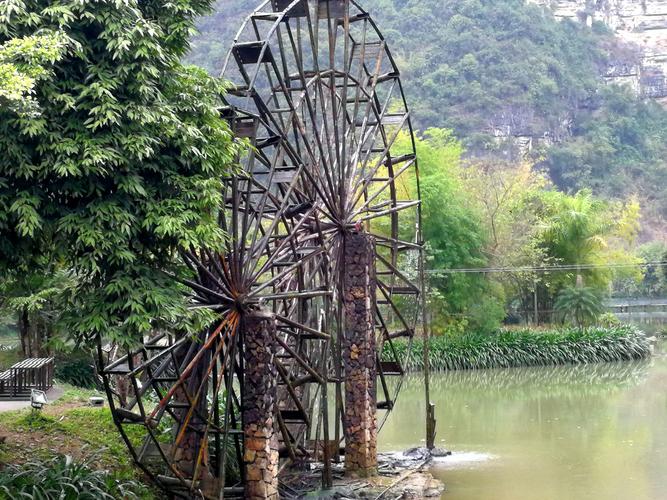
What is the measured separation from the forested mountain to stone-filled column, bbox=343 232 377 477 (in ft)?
205

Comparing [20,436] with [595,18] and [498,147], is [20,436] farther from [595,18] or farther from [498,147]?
[595,18]

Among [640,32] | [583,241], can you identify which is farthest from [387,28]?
[583,241]

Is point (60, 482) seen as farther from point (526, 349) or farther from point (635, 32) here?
point (635, 32)

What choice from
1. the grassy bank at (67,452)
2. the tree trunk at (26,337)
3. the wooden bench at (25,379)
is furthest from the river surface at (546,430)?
the tree trunk at (26,337)

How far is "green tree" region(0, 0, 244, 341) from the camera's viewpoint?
10.5 metres

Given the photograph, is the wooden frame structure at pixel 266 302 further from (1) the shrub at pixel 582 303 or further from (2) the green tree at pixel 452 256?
(1) the shrub at pixel 582 303

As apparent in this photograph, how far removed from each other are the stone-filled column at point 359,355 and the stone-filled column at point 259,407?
3.63 meters

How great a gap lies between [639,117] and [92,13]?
95.0 m

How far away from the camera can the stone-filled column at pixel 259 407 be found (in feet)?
43.3

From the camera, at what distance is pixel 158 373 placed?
13461mm

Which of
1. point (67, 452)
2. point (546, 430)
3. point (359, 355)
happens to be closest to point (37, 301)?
point (67, 452)

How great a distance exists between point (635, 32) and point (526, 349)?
268 feet

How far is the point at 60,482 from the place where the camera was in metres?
12.0

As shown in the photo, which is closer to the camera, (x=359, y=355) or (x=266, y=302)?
(x=266, y=302)
